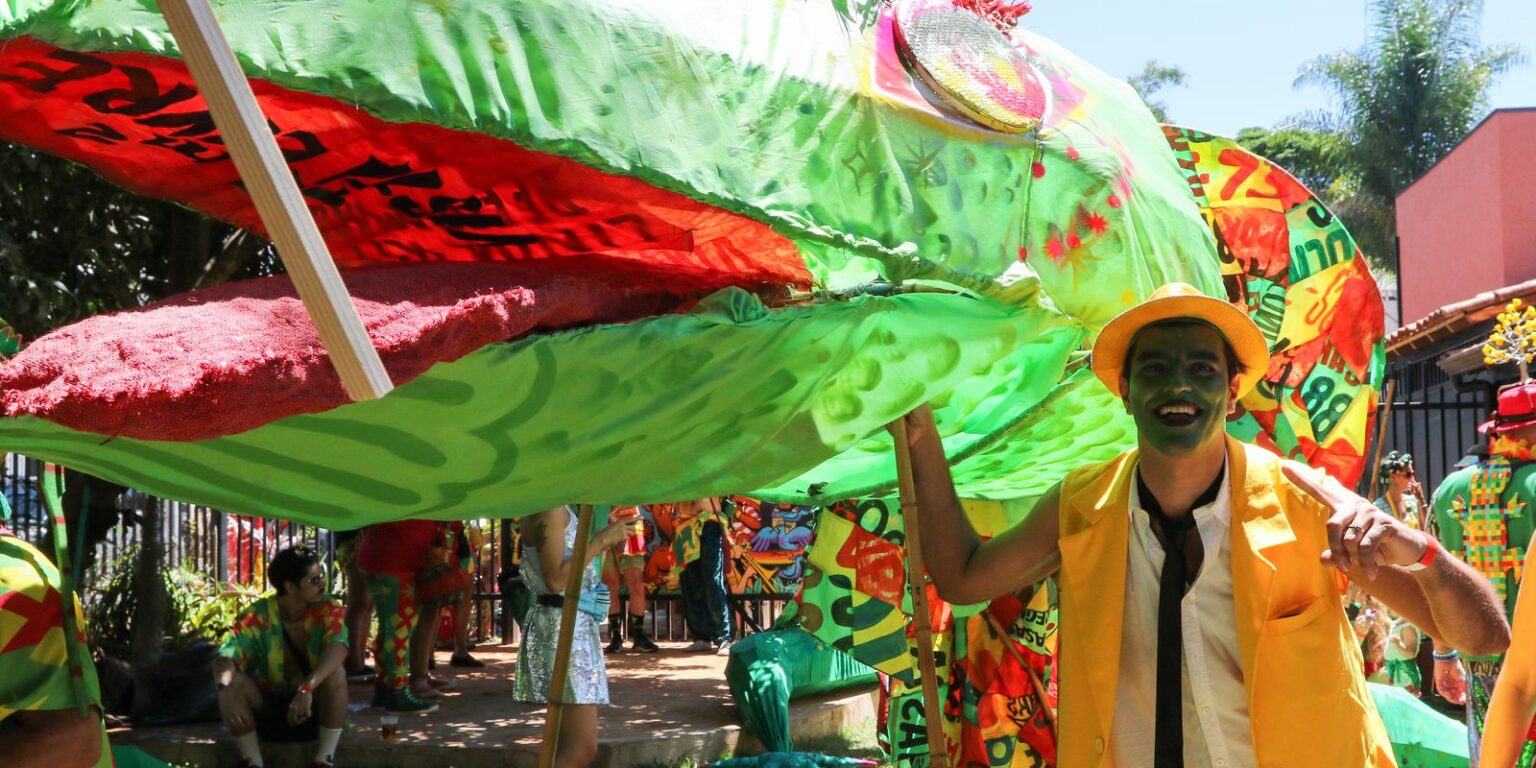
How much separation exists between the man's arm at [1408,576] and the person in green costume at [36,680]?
2.24 metres

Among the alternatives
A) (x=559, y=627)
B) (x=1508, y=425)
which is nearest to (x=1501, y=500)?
(x=1508, y=425)

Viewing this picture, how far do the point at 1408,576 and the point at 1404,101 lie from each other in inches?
1278

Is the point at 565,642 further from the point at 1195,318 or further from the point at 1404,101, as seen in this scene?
the point at 1404,101

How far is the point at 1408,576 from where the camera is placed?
2434mm

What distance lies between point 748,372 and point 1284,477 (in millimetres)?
967

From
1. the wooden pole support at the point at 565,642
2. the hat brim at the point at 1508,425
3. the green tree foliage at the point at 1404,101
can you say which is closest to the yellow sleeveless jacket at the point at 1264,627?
the wooden pole support at the point at 565,642

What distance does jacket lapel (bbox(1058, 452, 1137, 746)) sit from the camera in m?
2.53

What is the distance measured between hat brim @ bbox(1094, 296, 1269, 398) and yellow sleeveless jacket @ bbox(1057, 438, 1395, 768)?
16 cm

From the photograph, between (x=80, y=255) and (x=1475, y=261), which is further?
(x=1475, y=261)

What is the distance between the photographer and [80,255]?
7062mm

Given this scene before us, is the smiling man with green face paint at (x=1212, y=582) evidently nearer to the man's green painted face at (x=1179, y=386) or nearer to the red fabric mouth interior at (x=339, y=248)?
the man's green painted face at (x=1179, y=386)

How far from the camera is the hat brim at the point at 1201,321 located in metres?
2.58

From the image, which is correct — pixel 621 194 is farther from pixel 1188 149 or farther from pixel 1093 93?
pixel 1188 149

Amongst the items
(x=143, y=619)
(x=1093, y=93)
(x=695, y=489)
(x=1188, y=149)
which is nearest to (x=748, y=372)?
(x=695, y=489)
